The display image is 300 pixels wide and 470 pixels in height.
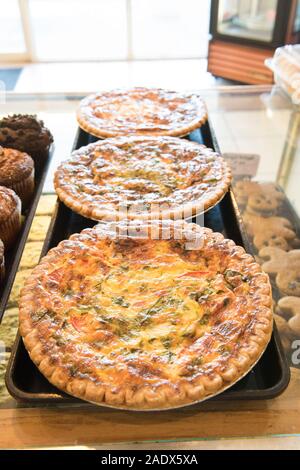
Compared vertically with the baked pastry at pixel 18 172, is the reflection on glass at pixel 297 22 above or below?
below

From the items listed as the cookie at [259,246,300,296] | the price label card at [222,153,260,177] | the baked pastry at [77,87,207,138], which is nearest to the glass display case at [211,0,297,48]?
the baked pastry at [77,87,207,138]

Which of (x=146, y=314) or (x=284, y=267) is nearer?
(x=146, y=314)

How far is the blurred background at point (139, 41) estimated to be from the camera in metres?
6.52

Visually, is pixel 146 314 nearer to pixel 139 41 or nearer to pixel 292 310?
pixel 292 310

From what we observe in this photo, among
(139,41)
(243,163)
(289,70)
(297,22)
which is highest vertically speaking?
(289,70)

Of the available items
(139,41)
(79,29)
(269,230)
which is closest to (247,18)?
(139,41)

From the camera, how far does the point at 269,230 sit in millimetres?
2391

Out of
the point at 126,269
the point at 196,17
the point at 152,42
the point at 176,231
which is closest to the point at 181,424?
the point at 126,269

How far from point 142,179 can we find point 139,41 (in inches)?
277

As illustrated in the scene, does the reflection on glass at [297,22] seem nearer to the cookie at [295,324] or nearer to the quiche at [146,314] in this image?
the quiche at [146,314]

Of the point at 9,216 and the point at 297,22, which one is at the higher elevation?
the point at 9,216

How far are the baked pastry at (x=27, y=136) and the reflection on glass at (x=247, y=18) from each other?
4636mm

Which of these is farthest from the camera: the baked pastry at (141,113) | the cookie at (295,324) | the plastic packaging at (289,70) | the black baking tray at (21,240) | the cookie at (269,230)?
the plastic packaging at (289,70)

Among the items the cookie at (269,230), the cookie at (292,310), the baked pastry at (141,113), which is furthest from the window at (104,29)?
the cookie at (292,310)
